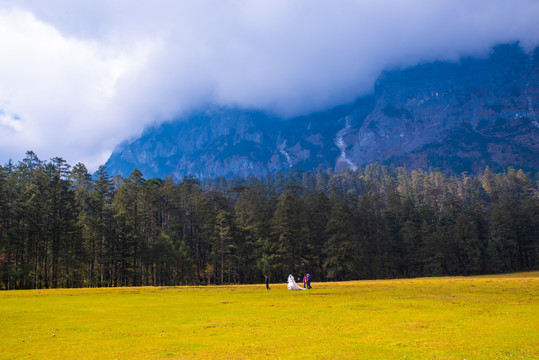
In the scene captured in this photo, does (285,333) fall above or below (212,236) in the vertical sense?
below

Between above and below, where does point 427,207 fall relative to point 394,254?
above

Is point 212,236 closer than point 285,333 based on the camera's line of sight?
No

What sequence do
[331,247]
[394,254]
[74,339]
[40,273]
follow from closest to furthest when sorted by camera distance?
[74,339] → [40,273] → [331,247] → [394,254]

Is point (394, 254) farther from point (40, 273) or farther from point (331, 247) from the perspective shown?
point (40, 273)

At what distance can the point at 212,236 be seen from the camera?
92.8 meters

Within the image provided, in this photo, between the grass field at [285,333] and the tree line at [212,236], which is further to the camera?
the tree line at [212,236]

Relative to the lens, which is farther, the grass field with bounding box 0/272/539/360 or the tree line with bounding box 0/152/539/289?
the tree line with bounding box 0/152/539/289

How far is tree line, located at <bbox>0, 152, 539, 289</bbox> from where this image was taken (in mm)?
72438

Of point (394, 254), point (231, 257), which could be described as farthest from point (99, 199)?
point (394, 254)

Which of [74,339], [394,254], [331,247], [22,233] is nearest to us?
[74,339]

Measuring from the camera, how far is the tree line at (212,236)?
7244 centimetres

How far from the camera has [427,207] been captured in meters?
122

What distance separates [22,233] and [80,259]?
11.6 meters

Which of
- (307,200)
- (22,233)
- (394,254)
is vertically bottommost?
(394,254)
